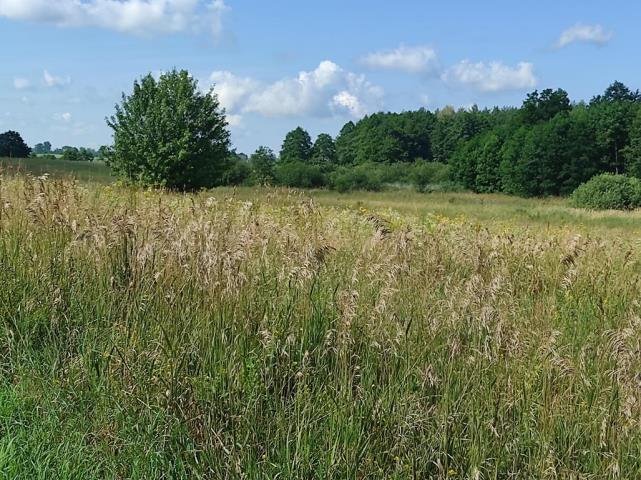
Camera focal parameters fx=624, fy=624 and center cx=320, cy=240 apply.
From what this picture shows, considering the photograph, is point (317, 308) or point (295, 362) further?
point (317, 308)

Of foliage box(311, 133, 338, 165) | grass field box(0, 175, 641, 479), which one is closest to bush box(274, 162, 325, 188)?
foliage box(311, 133, 338, 165)

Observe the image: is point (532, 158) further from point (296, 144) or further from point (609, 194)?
point (296, 144)

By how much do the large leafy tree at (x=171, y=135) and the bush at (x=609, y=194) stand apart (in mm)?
37419

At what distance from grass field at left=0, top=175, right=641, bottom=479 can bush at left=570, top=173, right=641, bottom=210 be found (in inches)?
2425

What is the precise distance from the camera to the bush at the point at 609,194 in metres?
60.8

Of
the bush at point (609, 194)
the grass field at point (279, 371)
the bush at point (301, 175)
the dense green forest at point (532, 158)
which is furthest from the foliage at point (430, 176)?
the grass field at point (279, 371)

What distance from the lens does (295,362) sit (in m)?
3.21

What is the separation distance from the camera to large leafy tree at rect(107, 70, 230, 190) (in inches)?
1608

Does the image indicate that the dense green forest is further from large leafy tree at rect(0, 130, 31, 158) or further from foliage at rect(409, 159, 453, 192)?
large leafy tree at rect(0, 130, 31, 158)

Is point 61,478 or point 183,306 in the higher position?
point 183,306

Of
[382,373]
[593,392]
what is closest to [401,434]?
[382,373]

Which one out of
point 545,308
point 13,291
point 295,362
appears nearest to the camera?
point 295,362

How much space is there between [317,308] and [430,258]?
1883 millimetres

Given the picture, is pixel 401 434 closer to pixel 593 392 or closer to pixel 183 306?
pixel 593 392
